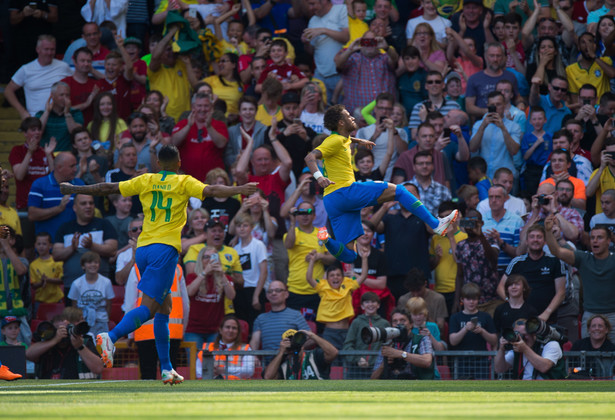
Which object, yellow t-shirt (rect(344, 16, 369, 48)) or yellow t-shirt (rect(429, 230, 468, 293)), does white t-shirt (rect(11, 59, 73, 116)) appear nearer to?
yellow t-shirt (rect(344, 16, 369, 48))

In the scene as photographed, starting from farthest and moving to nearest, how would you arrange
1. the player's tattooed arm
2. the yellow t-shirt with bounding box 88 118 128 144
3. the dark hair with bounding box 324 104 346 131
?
the yellow t-shirt with bounding box 88 118 128 144
the dark hair with bounding box 324 104 346 131
the player's tattooed arm

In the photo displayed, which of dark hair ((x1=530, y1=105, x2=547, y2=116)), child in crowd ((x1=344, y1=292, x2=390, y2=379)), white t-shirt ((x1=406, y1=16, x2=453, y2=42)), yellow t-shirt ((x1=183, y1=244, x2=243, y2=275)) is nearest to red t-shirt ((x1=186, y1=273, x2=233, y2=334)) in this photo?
yellow t-shirt ((x1=183, y1=244, x2=243, y2=275))

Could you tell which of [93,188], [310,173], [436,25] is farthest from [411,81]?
[93,188]

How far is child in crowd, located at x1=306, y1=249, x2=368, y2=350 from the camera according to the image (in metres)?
12.2

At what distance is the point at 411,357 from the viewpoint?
10.7 metres

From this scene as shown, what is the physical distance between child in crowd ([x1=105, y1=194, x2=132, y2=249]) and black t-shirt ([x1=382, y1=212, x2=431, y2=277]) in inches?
146

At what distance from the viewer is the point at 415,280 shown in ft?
39.5

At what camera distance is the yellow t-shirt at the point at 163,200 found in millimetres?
9516

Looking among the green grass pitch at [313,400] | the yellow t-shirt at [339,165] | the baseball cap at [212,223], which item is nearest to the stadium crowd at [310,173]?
the baseball cap at [212,223]

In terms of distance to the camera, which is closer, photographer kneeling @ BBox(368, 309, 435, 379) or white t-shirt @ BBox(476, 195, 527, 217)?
photographer kneeling @ BBox(368, 309, 435, 379)

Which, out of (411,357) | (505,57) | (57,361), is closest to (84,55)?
(57,361)

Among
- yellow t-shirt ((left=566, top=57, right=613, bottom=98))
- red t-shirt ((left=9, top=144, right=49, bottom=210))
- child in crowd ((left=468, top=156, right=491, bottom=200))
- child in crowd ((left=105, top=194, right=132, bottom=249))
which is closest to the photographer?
child in crowd ((left=105, top=194, right=132, bottom=249))

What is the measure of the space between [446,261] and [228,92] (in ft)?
16.4

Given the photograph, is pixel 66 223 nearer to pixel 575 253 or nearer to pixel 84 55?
pixel 84 55
